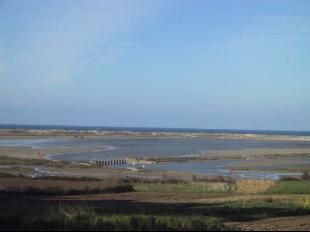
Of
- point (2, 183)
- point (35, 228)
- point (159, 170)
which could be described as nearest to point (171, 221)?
point (35, 228)

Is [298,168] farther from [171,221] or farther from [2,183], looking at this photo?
[171,221]

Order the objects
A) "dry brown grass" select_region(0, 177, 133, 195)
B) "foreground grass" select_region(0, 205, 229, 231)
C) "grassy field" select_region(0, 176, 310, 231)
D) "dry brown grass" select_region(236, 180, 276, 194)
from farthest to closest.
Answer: "dry brown grass" select_region(236, 180, 276, 194) < "dry brown grass" select_region(0, 177, 133, 195) < "grassy field" select_region(0, 176, 310, 231) < "foreground grass" select_region(0, 205, 229, 231)

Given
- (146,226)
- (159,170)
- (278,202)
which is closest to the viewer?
(146,226)

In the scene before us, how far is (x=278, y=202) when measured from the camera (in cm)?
2825

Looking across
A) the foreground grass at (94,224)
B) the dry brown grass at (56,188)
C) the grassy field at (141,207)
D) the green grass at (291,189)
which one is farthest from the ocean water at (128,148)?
the foreground grass at (94,224)

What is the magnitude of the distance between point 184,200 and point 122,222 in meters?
16.9

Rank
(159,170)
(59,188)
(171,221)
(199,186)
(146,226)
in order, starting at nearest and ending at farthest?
1. (146,226)
2. (171,221)
3. (59,188)
4. (199,186)
5. (159,170)

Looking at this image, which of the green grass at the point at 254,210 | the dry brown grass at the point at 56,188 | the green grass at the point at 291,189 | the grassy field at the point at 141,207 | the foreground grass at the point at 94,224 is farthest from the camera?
the green grass at the point at 291,189

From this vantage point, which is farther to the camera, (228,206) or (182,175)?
(182,175)

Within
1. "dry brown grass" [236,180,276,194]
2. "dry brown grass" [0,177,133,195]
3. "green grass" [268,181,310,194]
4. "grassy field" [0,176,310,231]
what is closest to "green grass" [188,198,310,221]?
"grassy field" [0,176,310,231]

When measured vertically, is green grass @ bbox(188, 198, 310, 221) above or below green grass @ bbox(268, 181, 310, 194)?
above

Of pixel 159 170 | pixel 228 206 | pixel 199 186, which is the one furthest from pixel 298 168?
pixel 228 206

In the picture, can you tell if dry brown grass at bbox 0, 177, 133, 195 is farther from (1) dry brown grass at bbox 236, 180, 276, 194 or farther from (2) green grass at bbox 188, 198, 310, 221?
(2) green grass at bbox 188, 198, 310, 221

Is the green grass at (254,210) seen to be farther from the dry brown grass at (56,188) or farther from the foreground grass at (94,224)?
the dry brown grass at (56,188)
